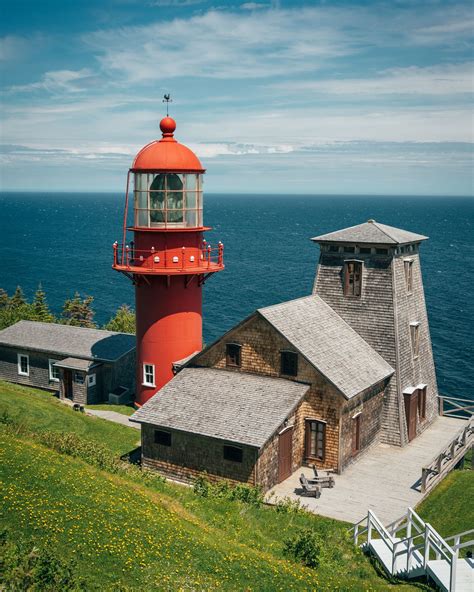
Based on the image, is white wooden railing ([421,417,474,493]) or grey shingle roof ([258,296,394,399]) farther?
grey shingle roof ([258,296,394,399])

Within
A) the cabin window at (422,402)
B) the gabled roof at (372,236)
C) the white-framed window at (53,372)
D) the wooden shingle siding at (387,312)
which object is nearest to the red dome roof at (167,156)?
the gabled roof at (372,236)

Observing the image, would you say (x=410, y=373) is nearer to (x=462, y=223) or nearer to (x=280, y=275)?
(x=280, y=275)

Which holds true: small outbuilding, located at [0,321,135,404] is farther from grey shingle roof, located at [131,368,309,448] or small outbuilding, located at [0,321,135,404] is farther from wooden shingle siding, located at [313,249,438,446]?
wooden shingle siding, located at [313,249,438,446]

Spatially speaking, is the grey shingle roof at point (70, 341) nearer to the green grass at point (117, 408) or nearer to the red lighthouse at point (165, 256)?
the green grass at point (117, 408)

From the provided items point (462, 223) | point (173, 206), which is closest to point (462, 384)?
point (173, 206)

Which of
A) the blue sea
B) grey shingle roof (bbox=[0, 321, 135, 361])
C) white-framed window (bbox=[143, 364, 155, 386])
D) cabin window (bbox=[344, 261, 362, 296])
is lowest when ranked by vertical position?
the blue sea

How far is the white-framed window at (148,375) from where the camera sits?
30.8m

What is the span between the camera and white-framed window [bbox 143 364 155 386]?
30844 millimetres

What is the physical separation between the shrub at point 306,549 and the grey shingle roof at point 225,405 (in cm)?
514

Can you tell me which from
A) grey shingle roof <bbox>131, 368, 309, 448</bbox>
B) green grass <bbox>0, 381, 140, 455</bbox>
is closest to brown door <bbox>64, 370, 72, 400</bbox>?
green grass <bbox>0, 381, 140, 455</bbox>

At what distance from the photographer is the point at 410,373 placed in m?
29.3

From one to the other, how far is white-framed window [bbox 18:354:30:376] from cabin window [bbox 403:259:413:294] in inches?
788

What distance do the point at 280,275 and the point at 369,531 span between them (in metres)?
74.3

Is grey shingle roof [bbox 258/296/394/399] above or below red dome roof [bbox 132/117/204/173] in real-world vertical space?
below
